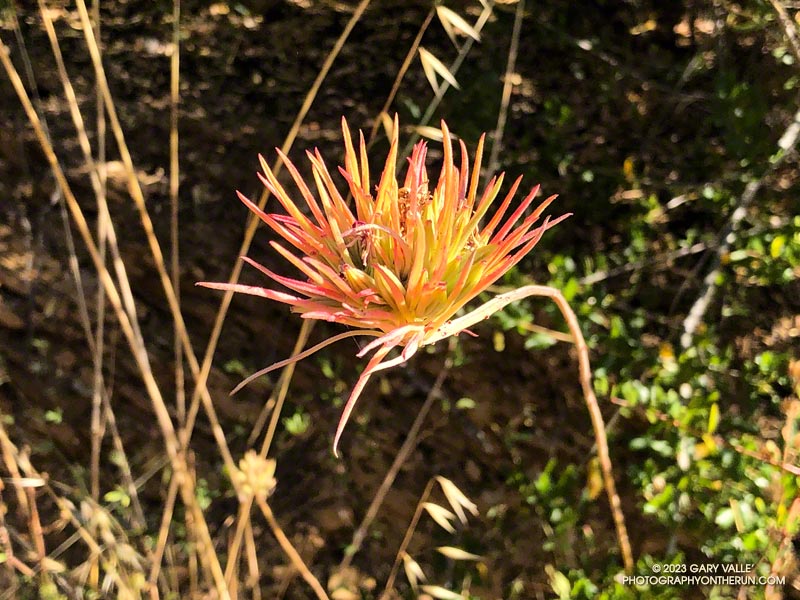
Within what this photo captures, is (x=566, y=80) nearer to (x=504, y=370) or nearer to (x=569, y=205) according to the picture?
(x=569, y=205)

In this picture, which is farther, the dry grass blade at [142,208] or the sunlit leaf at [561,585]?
the sunlit leaf at [561,585]

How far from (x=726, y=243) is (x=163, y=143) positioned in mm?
802

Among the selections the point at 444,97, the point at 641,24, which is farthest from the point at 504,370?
the point at 641,24

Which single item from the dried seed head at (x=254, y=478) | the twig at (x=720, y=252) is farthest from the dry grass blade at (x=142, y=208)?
the twig at (x=720, y=252)

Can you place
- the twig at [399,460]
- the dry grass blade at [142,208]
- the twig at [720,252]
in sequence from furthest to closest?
the twig at [399,460]
the twig at [720,252]
the dry grass blade at [142,208]

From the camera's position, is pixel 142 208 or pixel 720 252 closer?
pixel 142 208

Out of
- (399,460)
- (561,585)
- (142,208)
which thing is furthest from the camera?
(399,460)

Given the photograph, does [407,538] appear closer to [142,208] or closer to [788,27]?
[142,208]

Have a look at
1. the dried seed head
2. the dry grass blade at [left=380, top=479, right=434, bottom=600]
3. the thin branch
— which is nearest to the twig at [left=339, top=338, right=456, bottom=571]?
the dry grass blade at [left=380, top=479, right=434, bottom=600]

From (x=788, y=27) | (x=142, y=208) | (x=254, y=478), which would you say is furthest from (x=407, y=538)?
(x=788, y=27)

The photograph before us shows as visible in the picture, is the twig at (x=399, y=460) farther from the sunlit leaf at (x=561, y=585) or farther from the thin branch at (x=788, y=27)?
the thin branch at (x=788, y=27)

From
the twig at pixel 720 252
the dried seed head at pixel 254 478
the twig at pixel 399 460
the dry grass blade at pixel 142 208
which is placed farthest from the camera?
the twig at pixel 399 460

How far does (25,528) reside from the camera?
934 mm

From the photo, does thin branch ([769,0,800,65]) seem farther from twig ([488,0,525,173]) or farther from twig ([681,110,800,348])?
twig ([488,0,525,173])
